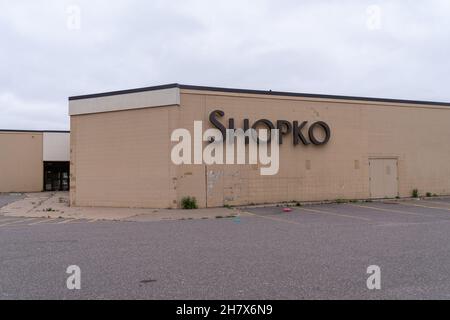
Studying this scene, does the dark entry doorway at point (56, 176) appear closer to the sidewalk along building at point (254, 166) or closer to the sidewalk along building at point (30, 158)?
the sidewalk along building at point (30, 158)

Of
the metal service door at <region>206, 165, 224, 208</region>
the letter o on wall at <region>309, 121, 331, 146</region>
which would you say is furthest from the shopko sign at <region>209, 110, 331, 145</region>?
the metal service door at <region>206, 165, 224, 208</region>

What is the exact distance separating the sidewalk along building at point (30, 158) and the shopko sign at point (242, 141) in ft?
60.5

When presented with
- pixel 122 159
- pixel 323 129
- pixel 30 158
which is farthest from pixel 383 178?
pixel 30 158

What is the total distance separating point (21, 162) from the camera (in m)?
33.0

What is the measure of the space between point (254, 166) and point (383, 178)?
7.52m

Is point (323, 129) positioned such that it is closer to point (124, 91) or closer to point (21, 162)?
point (124, 91)

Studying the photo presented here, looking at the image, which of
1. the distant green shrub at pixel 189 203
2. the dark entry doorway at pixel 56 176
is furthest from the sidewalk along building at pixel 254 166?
the dark entry doorway at pixel 56 176

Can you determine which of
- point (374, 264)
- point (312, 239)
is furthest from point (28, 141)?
point (374, 264)

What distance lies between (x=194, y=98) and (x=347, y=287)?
14.2 metres

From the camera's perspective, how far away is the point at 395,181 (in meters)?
23.2

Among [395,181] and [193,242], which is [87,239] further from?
[395,181]

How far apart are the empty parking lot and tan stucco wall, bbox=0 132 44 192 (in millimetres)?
20574

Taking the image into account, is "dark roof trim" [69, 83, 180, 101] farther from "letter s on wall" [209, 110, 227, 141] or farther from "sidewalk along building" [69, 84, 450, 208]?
"letter s on wall" [209, 110, 227, 141]

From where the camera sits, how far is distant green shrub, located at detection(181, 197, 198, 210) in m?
18.8
